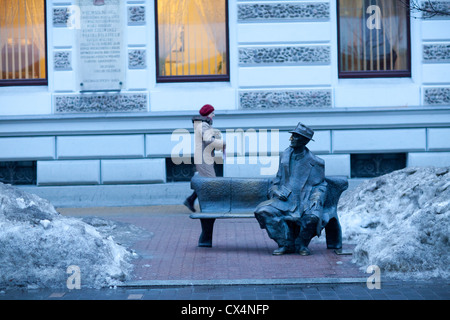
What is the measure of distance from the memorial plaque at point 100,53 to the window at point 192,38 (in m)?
0.86

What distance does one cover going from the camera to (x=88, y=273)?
27.3 feet

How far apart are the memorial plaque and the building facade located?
2 cm

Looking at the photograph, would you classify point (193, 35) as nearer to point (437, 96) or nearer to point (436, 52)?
point (436, 52)

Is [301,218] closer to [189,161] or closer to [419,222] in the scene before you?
[419,222]

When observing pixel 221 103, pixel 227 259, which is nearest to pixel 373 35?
pixel 221 103

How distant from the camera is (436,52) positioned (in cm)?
1594

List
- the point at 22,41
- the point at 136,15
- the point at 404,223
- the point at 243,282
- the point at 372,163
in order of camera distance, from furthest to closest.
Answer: the point at 22,41, the point at 372,163, the point at 136,15, the point at 404,223, the point at 243,282

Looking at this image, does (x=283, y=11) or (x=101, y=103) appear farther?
(x=101, y=103)

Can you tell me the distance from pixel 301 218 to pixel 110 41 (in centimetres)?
770

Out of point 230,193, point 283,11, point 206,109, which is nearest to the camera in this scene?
point 230,193

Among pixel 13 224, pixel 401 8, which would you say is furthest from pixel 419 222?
pixel 401 8

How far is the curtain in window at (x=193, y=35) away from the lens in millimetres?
16312

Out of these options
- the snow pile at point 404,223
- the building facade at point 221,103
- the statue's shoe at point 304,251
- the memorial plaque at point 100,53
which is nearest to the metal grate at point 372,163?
the building facade at point 221,103

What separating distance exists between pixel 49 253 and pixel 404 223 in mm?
4144
